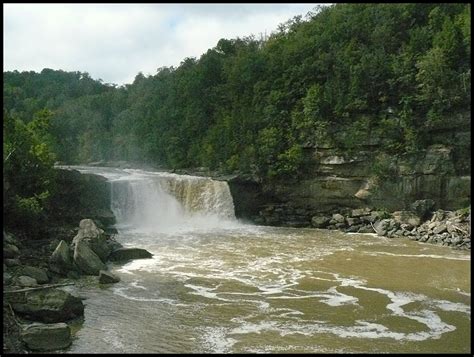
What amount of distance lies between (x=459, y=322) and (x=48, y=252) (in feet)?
43.2

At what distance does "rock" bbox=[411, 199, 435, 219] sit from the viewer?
25672mm

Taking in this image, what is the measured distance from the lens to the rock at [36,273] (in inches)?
557

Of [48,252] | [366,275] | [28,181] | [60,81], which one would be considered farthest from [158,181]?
[60,81]

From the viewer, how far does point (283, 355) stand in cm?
1018

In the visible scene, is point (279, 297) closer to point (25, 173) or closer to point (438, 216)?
point (25, 173)

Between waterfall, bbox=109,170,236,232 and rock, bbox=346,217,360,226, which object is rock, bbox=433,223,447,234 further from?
waterfall, bbox=109,170,236,232

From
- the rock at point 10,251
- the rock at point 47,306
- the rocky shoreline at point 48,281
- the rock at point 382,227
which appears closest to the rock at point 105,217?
the rocky shoreline at point 48,281

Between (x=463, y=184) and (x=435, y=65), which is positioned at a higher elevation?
(x=435, y=65)

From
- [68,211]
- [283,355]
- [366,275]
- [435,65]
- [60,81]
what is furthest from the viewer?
[60,81]

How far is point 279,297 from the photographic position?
47.2 feet

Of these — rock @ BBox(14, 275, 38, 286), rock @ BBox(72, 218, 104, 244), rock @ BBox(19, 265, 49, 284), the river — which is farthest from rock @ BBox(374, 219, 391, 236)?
rock @ BBox(14, 275, 38, 286)

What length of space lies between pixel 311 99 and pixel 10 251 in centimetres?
1951

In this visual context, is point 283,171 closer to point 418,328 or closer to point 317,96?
point 317,96

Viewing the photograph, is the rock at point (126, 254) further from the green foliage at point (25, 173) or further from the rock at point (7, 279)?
the rock at point (7, 279)
